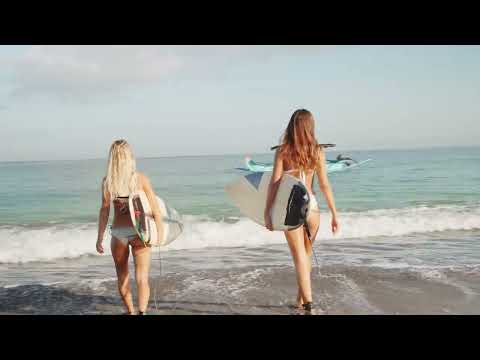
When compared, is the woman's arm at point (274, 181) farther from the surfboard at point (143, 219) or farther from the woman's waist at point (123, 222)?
the woman's waist at point (123, 222)

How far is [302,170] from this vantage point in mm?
3020

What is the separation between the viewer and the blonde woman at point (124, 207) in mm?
2795

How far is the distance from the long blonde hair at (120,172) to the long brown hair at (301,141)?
976 millimetres

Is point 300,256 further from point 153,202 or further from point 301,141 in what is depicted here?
point 153,202

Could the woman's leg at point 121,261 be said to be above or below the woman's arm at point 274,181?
below

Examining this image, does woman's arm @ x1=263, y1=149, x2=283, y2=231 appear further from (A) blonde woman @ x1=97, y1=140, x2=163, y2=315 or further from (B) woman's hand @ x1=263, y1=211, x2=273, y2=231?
(A) blonde woman @ x1=97, y1=140, x2=163, y2=315

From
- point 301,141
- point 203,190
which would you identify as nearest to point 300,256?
point 301,141

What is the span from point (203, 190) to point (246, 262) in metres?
8.08

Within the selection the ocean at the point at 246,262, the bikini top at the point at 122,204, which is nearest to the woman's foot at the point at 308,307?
the ocean at the point at 246,262

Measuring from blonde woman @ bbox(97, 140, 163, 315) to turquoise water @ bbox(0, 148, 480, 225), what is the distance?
5.67 metres

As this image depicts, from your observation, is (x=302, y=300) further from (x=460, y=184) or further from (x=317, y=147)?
(x=460, y=184)

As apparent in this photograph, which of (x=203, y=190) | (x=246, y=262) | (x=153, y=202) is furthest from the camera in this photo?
(x=203, y=190)

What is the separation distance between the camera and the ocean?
11.7 feet

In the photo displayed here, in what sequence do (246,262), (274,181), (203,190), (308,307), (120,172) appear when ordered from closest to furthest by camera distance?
(120,172), (274,181), (308,307), (246,262), (203,190)
